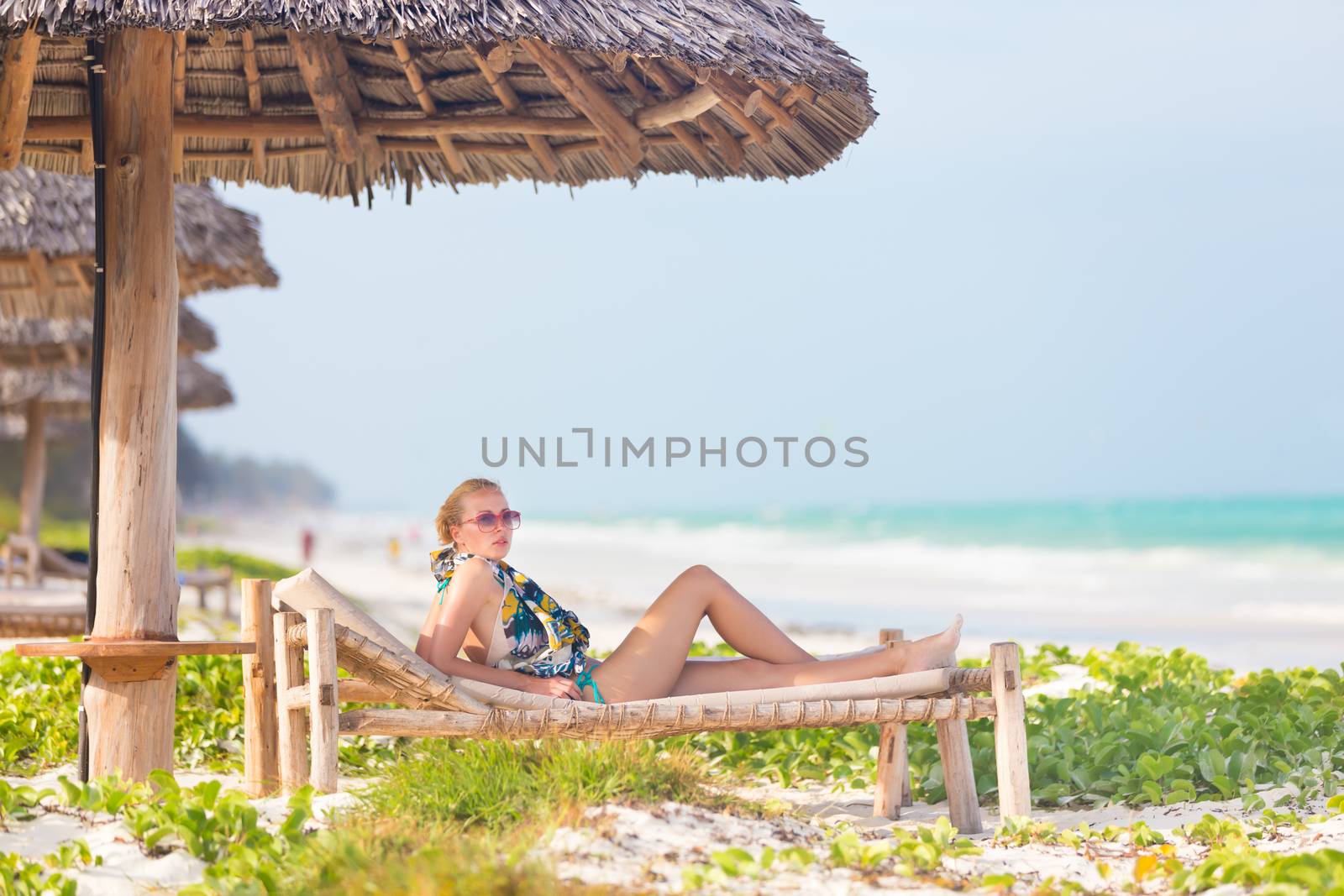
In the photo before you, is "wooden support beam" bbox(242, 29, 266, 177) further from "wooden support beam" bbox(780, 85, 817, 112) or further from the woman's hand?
the woman's hand

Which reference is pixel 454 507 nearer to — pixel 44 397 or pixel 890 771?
pixel 890 771

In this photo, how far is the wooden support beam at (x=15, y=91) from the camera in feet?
11.2

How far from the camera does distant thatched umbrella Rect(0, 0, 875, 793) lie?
3.12 meters

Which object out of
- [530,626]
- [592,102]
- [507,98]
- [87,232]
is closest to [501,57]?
[592,102]

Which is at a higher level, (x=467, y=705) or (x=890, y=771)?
(x=467, y=705)

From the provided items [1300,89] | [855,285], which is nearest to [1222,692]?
[1300,89]

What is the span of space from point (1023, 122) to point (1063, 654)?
165 feet

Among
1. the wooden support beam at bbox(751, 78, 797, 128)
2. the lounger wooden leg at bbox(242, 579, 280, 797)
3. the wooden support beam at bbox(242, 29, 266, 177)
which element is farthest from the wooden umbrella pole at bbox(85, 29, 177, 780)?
the wooden support beam at bbox(751, 78, 797, 128)

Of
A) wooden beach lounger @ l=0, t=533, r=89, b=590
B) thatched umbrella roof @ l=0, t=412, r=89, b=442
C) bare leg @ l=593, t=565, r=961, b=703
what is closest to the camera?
bare leg @ l=593, t=565, r=961, b=703

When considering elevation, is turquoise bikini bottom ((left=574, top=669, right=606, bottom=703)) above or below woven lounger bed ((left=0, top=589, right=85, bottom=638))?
above

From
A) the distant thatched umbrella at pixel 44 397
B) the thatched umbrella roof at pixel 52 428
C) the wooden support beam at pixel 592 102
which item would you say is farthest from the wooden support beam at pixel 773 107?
the thatched umbrella roof at pixel 52 428

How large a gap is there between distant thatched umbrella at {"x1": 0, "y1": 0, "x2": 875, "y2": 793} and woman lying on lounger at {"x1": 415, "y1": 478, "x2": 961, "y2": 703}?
28.9 inches

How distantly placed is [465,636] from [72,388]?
9.09 meters

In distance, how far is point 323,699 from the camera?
112 inches
